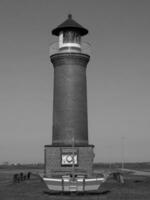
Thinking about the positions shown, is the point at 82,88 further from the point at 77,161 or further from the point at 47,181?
the point at 47,181

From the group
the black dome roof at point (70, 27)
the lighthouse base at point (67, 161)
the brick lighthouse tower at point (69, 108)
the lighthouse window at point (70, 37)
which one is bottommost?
the lighthouse base at point (67, 161)

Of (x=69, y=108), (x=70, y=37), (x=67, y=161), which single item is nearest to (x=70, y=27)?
(x=70, y=37)

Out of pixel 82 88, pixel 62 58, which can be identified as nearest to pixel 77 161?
pixel 82 88

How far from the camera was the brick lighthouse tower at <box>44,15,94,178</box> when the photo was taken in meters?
41.9

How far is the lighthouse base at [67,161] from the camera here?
4184cm

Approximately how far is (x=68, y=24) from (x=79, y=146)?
1276 centimetres

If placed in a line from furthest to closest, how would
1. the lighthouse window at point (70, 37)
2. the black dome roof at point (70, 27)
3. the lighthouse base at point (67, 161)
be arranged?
the lighthouse window at point (70, 37) → the black dome roof at point (70, 27) → the lighthouse base at point (67, 161)

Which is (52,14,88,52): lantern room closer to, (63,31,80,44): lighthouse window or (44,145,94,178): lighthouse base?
(63,31,80,44): lighthouse window

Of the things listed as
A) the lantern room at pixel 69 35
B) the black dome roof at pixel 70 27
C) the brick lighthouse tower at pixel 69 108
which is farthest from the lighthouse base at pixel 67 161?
the black dome roof at pixel 70 27

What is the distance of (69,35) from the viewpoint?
43438 mm

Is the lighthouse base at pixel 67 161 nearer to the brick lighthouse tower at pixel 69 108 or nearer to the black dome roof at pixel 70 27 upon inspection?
the brick lighthouse tower at pixel 69 108

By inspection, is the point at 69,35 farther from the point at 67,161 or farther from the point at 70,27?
the point at 67,161

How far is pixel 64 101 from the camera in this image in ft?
141

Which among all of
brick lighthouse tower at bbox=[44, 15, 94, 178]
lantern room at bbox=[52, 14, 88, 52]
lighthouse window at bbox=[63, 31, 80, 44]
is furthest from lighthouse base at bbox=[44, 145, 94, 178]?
lighthouse window at bbox=[63, 31, 80, 44]
